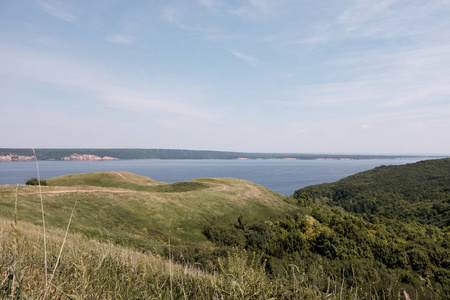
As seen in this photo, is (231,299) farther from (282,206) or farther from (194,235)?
(282,206)

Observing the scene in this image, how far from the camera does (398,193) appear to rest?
127m

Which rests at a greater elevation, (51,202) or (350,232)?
(51,202)

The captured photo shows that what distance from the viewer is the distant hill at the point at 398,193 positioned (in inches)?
3493

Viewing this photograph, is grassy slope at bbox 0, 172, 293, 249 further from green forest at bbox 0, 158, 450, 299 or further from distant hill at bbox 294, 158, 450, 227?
distant hill at bbox 294, 158, 450, 227

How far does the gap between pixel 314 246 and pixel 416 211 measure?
268 ft

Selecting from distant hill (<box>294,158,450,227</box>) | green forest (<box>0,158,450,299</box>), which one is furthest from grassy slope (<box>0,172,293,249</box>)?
distant hill (<box>294,158,450,227</box>)

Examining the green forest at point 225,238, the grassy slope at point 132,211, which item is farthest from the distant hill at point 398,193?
the grassy slope at point 132,211

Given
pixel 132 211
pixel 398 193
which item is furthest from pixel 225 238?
pixel 398 193

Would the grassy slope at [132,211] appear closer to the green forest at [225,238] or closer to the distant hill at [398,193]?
the green forest at [225,238]

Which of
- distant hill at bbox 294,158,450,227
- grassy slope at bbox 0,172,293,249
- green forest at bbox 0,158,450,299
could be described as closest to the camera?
green forest at bbox 0,158,450,299

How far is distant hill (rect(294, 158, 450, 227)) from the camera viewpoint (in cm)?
8872

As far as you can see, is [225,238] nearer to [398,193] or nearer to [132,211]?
[132,211]

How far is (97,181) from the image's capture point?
60156 mm

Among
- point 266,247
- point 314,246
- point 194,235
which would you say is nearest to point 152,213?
point 194,235
